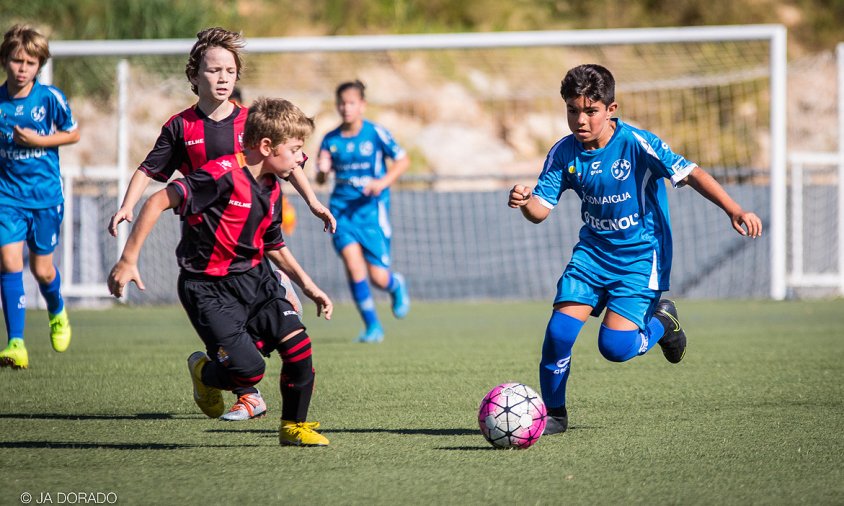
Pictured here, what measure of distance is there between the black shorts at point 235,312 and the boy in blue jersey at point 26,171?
276 cm

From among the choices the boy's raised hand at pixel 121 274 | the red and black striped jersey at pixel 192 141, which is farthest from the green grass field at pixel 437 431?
the red and black striped jersey at pixel 192 141

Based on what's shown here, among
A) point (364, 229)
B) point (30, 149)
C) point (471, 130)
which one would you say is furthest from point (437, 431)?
point (471, 130)

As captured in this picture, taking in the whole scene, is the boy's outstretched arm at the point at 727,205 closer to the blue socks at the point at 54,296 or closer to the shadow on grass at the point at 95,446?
the shadow on grass at the point at 95,446

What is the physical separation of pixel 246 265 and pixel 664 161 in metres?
1.87

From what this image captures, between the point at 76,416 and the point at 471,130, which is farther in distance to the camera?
the point at 471,130

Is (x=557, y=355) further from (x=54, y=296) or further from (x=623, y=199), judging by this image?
(x=54, y=296)

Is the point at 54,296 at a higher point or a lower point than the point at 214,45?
lower

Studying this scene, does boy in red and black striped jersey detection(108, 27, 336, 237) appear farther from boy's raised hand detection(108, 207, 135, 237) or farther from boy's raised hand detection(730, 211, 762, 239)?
boy's raised hand detection(730, 211, 762, 239)

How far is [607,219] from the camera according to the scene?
507cm

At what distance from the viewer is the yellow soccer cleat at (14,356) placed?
22.2 feet

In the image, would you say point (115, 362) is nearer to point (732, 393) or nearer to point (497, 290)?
point (732, 393)

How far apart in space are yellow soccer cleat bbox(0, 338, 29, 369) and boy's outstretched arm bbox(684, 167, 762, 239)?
418 centimetres

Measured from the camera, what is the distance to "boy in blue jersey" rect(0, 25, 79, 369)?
680 centimetres

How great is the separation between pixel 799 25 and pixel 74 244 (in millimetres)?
17588
